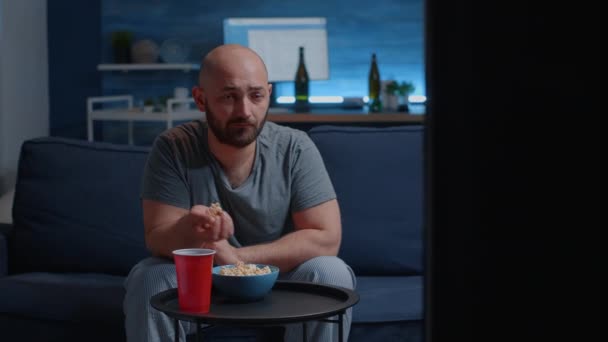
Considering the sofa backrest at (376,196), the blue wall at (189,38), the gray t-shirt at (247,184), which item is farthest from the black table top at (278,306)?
the blue wall at (189,38)

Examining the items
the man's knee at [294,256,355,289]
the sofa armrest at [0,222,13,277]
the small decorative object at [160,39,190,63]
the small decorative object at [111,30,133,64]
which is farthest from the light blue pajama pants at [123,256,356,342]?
the small decorative object at [111,30,133,64]

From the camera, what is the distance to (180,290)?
1562 millimetres

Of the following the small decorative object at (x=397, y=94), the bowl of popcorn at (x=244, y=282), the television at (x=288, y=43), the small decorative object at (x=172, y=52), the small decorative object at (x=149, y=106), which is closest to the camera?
the bowl of popcorn at (x=244, y=282)

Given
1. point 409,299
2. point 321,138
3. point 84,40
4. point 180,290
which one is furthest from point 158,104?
point 180,290

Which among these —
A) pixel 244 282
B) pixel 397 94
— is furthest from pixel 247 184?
pixel 397 94

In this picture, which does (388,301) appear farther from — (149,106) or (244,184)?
(149,106)

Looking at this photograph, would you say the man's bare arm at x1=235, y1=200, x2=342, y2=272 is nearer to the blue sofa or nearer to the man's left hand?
the man's left hand

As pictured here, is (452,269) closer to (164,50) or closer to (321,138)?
(321,138)

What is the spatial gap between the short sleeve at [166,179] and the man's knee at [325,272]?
33cm

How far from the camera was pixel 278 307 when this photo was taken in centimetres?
166

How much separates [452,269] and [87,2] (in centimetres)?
540

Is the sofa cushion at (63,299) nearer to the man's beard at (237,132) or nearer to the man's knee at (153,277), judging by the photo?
the man's knee at (153,277)

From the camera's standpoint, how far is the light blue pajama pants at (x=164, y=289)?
184cm

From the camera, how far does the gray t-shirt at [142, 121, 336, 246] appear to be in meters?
2.05
